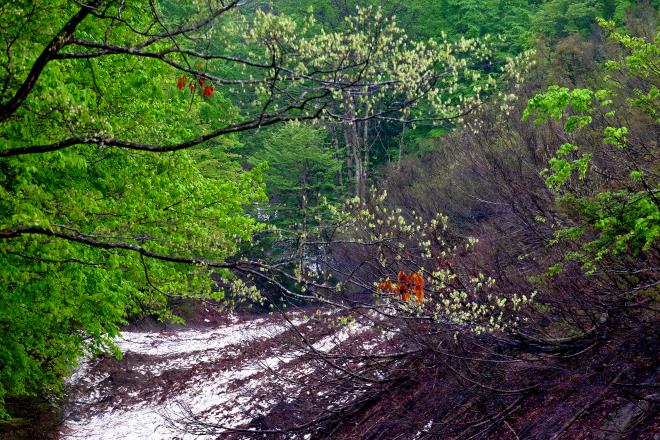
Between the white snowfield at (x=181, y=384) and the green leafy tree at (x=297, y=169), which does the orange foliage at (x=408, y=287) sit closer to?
the white snowfield at (x=181, y=384)

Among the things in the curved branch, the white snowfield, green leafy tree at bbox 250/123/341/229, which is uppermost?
the curved branch

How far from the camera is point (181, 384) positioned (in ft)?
58.6

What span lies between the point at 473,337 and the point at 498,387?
92 cm

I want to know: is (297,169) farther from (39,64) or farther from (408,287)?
(39,64)

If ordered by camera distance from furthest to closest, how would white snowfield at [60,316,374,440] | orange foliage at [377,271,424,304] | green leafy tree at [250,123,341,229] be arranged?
green leafy tree at [250,123,341,229], white snowfield at [60,316,374,440], orange foliage at [377,271,424,304]

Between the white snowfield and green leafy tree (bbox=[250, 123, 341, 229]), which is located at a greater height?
green leafy tree (bbox=[250, 123, 341, 229])

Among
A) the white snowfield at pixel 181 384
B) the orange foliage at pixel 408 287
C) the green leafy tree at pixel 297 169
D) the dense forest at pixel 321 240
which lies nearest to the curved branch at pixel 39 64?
the dense forest at pixel 321 240

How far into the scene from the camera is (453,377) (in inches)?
402

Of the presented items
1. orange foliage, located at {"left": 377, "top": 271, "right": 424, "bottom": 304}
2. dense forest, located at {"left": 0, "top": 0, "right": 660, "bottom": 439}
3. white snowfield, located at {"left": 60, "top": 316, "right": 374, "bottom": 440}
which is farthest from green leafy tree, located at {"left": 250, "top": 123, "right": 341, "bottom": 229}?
orange foliage, located at {"left": 377, "top": 271, "right": 424, "bottom": 304}

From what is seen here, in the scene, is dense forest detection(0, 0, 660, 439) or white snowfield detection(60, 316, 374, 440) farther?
white snowfield detection(60, 316, 374, 440)

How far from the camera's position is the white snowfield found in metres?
13.4

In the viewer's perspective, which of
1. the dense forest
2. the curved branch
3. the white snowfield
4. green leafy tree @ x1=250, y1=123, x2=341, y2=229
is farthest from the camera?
green leafy tree @ x1=250, y1=123, x2=341, y2=229

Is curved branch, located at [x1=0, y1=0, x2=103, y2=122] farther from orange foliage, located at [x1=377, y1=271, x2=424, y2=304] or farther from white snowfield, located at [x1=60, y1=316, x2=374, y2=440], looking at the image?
white snowfield, located at [x1=60, y1=316, x2=374, y2=440]

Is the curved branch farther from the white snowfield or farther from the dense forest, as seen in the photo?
the white snowfield
